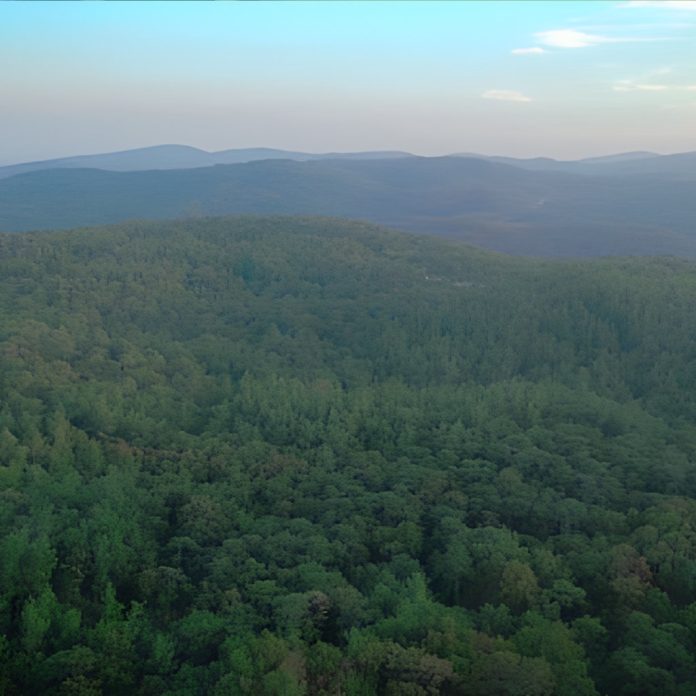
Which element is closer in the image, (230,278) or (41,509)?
(41,509)

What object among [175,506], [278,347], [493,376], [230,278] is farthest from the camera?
[230,278]

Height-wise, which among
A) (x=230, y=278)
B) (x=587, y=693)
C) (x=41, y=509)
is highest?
(x=230, y=278)

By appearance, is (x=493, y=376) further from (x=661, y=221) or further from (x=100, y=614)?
(x=661, y=221)

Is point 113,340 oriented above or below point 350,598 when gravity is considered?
above

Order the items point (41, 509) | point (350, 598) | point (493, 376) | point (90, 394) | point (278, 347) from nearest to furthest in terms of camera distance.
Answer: point (350, 598), point (41, 509), point (90, 394), point (493, 376), point (278, 347)

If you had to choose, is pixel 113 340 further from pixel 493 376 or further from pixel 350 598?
pixel 350 598

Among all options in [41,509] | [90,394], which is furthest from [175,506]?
[90,394]
